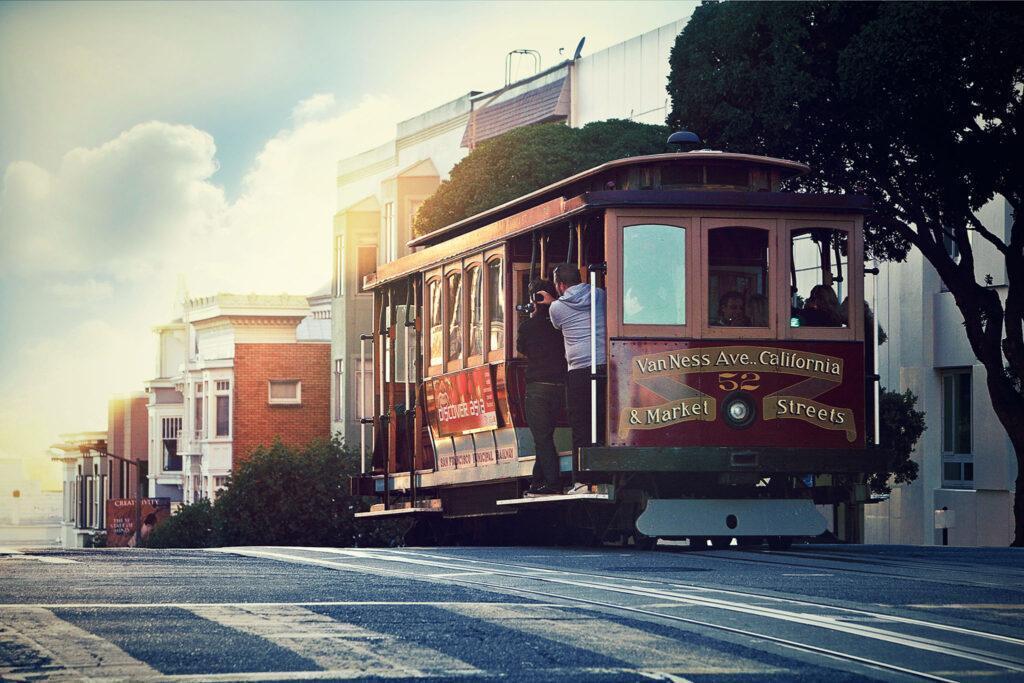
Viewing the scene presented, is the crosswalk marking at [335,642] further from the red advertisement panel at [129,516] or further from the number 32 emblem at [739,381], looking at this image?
the red advertisement panel at [129,516]

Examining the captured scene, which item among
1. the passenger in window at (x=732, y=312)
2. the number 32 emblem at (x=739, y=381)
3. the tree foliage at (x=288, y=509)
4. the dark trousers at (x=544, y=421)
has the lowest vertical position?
the tree foliage at (x=288, y=509)

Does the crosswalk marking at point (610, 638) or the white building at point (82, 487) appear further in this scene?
the white building at point (82, 487)

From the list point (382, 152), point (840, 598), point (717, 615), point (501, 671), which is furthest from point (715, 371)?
point (382, 152)

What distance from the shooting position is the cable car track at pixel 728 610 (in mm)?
8430

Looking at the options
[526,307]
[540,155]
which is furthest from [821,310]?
[540,155]

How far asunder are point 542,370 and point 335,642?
338 inches

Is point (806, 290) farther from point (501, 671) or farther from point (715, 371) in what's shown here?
point (501, 671)

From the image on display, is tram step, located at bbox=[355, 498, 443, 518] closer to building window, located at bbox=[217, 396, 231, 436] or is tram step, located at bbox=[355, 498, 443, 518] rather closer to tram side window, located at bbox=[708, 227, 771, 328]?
tram side window, located at bbox=[708, 227, 771, 328]

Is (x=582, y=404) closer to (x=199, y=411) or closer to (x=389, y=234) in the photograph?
(x=389, y=234)

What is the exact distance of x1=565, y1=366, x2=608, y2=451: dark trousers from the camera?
1625 centimetres

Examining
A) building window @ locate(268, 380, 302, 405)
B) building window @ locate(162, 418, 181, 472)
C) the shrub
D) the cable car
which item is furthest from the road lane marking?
building window @ locate(162, 418, 181, 472)

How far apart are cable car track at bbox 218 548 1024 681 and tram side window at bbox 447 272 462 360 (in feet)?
15.4

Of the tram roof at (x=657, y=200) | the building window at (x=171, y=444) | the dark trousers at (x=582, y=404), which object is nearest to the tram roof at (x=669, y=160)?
the tram roof at (x=657, y=200)

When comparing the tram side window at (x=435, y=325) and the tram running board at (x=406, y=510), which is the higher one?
the tram side window at (x=435, y=325)
